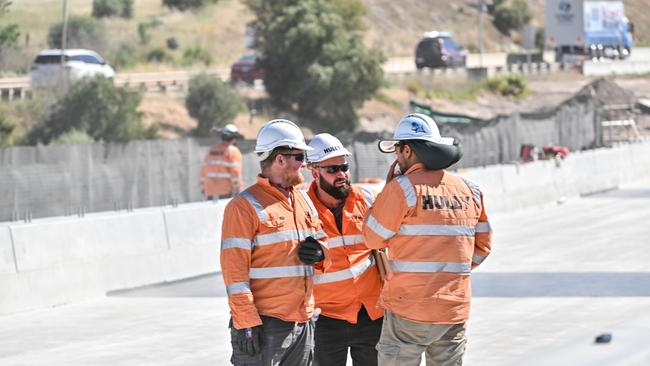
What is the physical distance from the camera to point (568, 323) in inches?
528

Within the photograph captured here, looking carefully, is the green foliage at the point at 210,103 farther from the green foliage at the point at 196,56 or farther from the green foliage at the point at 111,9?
the green foliage at the point at 111,9

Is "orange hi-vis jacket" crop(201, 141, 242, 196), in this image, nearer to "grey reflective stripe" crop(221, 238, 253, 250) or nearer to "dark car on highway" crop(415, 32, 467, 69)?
"grey reflective stripe" crop(221, 238, 253, 250)

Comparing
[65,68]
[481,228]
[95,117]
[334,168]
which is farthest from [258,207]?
[65,68]

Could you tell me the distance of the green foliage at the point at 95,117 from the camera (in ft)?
173

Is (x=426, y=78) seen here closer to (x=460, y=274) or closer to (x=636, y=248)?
(x=636, y=248)

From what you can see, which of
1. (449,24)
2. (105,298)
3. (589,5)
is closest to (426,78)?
(589,5)

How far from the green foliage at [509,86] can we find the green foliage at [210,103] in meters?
21.2

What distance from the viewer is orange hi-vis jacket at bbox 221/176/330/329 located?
7.26 meters

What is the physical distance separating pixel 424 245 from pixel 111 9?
89.7 m

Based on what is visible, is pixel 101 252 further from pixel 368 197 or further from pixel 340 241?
pixel 340 241

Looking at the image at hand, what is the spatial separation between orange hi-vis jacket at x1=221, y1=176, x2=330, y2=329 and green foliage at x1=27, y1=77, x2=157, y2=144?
148ft

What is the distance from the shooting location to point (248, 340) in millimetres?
7223

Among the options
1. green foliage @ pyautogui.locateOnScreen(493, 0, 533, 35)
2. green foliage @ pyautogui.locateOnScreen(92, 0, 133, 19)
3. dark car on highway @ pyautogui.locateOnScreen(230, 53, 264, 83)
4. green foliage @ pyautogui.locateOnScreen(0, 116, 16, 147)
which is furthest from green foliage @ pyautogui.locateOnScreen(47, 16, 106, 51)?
green foliage @ pyautogui.locateOnScreen(493, 0, 533, 35)

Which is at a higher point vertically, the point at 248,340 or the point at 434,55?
the point at 434,55
